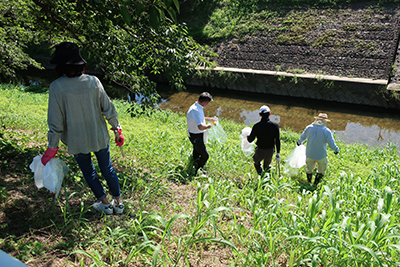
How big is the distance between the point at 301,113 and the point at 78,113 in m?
12.6

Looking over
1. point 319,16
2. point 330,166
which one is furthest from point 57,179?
point 319,16

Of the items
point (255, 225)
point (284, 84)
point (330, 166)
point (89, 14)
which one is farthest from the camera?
point (284, 84)

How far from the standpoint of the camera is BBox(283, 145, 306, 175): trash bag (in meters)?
5.05

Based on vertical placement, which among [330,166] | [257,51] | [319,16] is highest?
[319,16]

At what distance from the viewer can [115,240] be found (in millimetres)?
2527

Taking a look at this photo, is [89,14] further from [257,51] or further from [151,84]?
[257,51]

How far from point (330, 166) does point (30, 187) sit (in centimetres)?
572

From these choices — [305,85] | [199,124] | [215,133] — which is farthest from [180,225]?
[305,85]

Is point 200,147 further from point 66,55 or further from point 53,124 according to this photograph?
point 66,55

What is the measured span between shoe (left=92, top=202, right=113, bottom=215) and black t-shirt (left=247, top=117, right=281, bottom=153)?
8.33 ft

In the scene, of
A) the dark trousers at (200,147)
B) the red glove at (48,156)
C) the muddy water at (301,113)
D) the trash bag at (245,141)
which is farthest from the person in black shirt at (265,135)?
the muddy water at (301,113)

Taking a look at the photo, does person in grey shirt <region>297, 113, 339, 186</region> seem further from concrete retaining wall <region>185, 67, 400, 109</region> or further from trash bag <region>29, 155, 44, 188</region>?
concrete retaining wall <region>185, 67, 400, 109</region>

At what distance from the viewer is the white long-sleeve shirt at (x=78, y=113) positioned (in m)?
2.43

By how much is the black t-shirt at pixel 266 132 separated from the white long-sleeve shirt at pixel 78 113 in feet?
8.31
